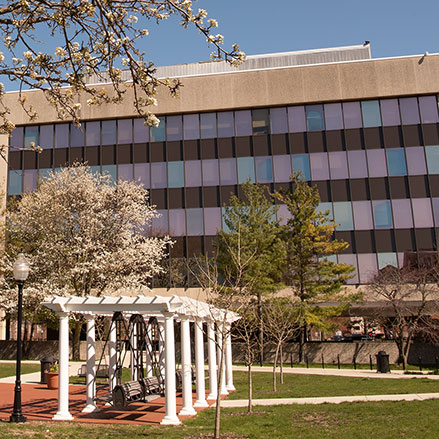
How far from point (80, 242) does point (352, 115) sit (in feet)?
71.6

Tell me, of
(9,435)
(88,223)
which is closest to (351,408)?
(9,435)

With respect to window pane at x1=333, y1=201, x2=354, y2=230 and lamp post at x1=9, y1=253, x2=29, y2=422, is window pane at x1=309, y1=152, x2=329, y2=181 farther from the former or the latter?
lamp post at x1=9, y1=253, x2=29, y2=422

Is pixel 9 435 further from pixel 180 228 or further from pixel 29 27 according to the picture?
pixel 180 228

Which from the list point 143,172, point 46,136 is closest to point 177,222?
point 143,172

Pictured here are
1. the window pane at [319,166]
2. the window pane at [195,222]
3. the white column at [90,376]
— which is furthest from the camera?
the window pane at [195,222]

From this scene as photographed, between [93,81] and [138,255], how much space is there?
19.4 meters

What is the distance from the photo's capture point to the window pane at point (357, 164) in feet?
127

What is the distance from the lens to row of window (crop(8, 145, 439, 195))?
38438 mm

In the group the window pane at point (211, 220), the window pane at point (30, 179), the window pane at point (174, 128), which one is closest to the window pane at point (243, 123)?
the window pane at point (174, 128)

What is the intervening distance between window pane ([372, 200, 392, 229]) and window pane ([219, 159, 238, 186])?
10179 millimetres

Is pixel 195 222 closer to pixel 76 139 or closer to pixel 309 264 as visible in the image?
pixel 309 264

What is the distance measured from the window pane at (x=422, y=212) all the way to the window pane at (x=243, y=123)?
1295cm

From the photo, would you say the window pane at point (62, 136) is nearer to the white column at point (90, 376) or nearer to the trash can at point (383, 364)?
the trash can at point (383, 364)

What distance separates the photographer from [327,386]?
1980 centimetres
